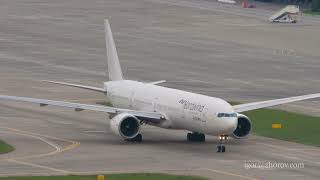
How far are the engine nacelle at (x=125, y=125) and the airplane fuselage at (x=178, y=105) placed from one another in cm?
237

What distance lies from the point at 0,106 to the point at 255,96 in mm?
25360

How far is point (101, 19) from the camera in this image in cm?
19488

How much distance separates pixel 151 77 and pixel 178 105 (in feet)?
155

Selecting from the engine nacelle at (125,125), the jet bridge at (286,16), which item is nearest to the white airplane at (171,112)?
the engine nacelle at (125,125)

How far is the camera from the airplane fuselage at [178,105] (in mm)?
81375

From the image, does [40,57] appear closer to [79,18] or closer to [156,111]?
[79,18]

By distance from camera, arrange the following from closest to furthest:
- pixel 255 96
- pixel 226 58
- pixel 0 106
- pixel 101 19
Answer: pixel 0 106
pixel 255 96
pixel 226 58
pixel 101 19

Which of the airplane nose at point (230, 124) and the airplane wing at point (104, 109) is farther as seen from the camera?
the airplane wing at point (104, 109)

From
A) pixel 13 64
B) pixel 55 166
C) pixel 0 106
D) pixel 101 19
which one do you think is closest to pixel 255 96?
pixel 0 106

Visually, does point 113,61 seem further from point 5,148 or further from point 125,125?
point 5,148

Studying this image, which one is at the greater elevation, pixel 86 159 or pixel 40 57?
pixel 40 57

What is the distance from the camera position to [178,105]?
84938 mm

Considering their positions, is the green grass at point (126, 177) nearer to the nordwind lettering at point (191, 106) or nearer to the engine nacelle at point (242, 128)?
the nordwind lettering at point (191, 106)

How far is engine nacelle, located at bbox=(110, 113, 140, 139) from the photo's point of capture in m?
84.1
